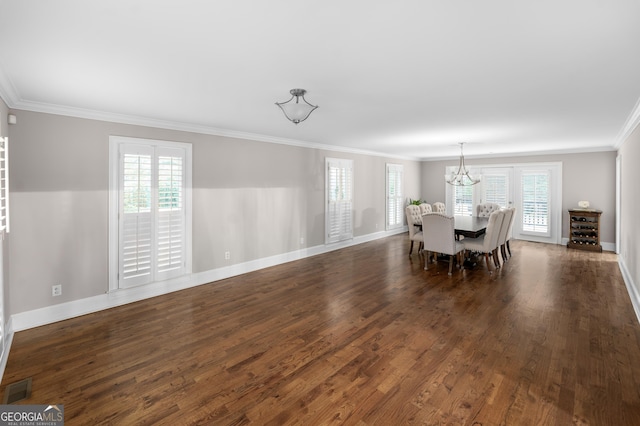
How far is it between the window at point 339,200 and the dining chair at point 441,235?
6.88ft

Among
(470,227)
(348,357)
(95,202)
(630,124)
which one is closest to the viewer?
(348,357)

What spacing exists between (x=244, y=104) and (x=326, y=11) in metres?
1.97

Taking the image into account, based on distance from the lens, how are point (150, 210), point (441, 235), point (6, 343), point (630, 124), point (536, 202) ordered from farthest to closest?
point (536, 202) < point (441, 235) < point (630, 124) < point (150, 210) < point (6, 343)

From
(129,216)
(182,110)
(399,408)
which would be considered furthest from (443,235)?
(129,216)

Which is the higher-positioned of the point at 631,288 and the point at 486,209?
the point at 486,209

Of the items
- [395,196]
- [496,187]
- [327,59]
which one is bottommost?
[395,196]

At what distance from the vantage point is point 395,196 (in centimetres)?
882

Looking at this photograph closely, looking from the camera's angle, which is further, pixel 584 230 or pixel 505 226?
pixel 584 230

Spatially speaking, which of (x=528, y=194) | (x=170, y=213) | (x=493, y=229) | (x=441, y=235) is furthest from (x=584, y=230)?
(x=170, y=213)

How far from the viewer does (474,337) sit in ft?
9.94

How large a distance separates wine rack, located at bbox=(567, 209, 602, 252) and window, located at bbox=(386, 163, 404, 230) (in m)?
3.88

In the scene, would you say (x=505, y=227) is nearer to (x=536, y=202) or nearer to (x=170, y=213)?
(x=536, y=202)

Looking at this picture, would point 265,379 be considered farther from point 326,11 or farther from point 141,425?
point 326,11

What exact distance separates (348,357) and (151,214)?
3.08 metres
